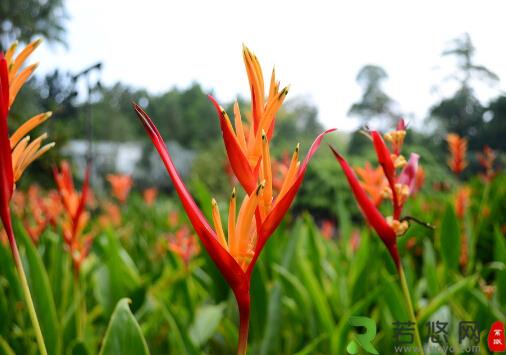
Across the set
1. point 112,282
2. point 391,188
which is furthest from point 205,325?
point 391,188

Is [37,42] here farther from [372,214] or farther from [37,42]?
[372,214]

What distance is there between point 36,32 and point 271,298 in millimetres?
5907

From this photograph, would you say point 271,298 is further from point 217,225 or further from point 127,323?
point 217,225

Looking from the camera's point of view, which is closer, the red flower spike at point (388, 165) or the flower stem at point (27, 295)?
the flower stem at point (27, 295)

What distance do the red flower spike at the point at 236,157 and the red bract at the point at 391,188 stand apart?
10 cm

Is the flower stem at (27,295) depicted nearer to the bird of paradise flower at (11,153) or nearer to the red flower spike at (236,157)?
the bird of paradise flower at (11,153)

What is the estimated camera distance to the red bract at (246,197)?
0.95ft

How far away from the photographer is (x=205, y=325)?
817mm

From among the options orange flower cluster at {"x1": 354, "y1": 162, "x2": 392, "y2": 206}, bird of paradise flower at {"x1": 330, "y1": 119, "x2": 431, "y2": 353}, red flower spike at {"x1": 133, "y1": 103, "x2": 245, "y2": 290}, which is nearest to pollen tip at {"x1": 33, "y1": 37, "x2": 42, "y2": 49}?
red flower spike at {"x1": 133, "y1": 103, "x2": 245, "y2": 290}

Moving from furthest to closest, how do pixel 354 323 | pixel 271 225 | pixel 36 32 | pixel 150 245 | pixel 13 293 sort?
pixel 36 32
pixel 150 245
pixel 13 293
pixel 354 323
pixel 271 225

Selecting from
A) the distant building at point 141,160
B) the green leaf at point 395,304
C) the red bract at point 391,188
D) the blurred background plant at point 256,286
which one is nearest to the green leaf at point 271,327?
the blurred background plant at point 256,286

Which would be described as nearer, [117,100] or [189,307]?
[189,307]

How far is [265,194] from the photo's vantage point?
12.2 inches

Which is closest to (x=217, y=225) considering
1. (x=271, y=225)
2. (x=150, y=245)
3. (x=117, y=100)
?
(x=271, y=225)
